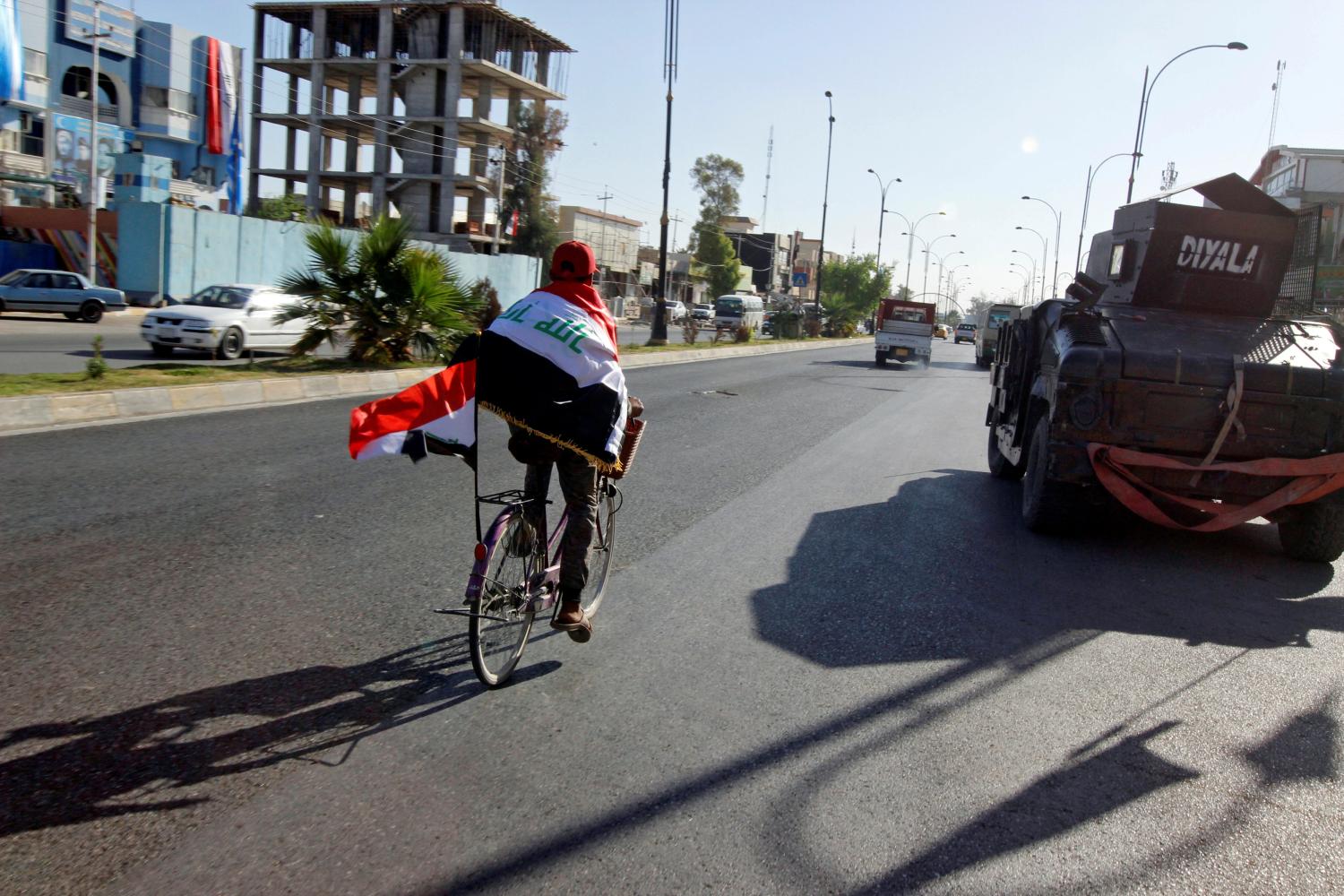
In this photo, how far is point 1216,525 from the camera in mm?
7305

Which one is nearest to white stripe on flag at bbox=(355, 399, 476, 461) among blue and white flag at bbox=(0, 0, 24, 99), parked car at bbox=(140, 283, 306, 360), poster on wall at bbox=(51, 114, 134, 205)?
parked car at bbox=(140, 283, 306, 360)

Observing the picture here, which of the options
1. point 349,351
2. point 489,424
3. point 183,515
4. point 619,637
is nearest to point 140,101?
point 349,351

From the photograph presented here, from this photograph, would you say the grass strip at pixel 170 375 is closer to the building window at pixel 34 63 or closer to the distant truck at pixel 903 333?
the distant truck at pixel 903 333

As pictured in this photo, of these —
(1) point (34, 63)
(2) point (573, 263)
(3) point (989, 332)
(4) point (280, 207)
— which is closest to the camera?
(2) point (573, 263)

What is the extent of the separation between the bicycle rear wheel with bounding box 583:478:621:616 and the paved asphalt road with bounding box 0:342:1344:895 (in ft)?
0.61

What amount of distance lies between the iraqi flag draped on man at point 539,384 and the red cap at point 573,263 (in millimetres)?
52

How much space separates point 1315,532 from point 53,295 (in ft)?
95.0

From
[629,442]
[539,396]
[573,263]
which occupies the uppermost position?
[573,263]

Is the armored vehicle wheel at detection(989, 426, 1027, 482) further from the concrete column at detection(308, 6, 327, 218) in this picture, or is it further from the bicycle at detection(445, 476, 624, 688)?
the concrete column at detection(308, 6, 327, 218)

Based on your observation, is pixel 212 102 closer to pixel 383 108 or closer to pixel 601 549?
pixel 383 108

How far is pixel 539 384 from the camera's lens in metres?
4.20

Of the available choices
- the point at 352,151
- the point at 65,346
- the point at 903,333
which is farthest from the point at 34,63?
the point at 903,333

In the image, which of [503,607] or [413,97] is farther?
[413,97]

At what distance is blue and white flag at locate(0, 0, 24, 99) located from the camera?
122 feet
